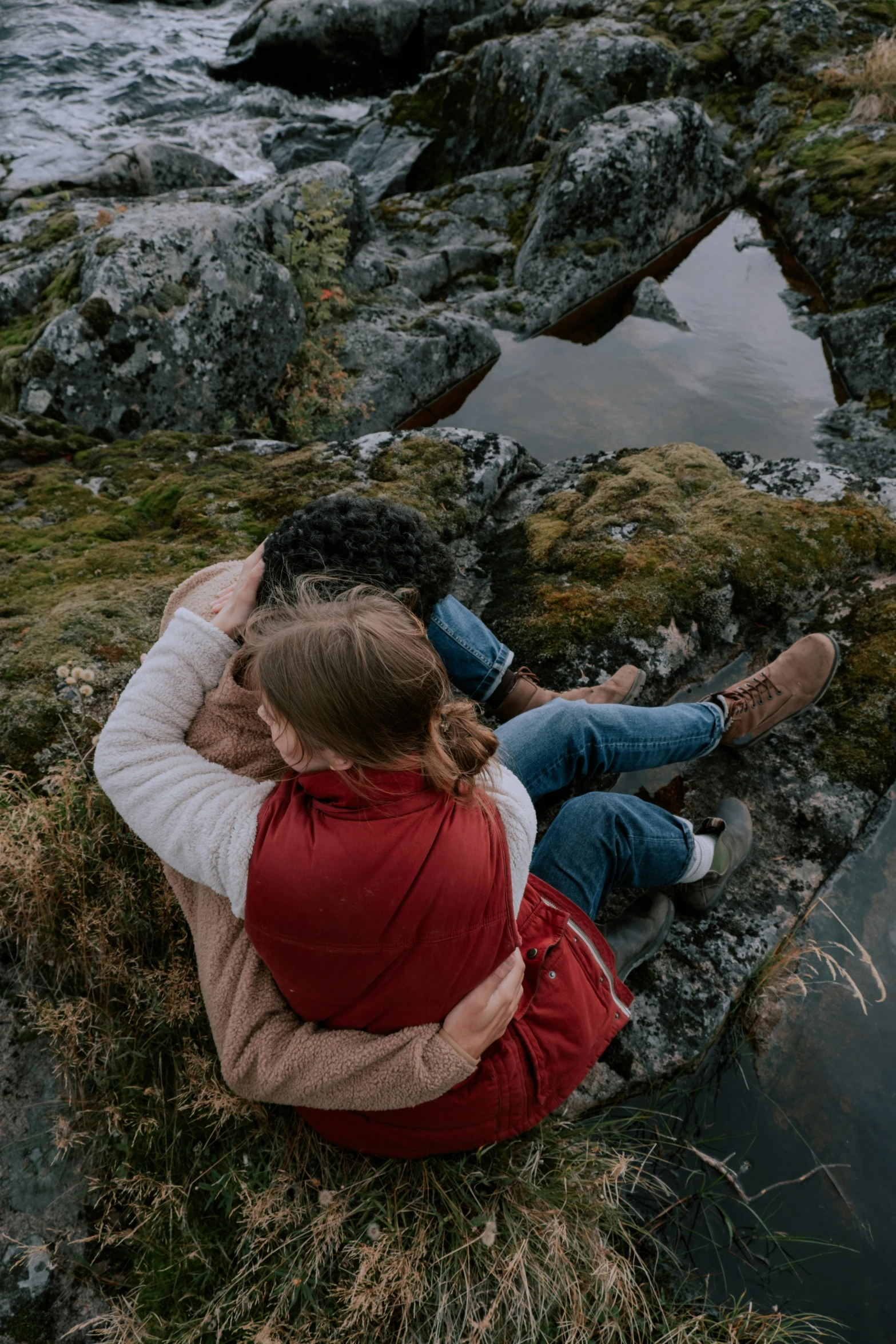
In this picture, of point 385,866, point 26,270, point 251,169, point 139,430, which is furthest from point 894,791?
point 251,169

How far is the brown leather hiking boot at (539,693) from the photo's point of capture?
149 inches

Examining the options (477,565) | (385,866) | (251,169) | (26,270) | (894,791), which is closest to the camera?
(385,866)

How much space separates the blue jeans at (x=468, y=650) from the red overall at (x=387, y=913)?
1.68 metres

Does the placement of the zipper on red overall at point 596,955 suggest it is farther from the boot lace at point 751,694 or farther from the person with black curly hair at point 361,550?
the boot lace at point 751,694

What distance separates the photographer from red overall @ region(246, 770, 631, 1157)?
5.84 feet

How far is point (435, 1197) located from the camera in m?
2.47

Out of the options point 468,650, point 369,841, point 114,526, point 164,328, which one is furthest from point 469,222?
point 369,841

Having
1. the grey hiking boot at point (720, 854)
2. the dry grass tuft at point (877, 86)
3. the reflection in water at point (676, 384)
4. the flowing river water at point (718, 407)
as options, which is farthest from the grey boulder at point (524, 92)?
the grey hiking boot at point (720, 854)

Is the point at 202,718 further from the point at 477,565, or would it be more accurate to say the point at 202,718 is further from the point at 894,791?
the point at 894,791

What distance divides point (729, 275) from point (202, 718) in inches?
338

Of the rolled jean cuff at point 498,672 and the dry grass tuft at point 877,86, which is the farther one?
the dry grass tuft at point 877,86

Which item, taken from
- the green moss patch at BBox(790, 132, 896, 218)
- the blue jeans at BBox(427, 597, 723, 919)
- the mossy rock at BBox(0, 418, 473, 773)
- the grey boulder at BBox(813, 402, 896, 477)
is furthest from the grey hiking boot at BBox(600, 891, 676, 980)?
the green moss patch at BBox(790, 132, 896, 218)

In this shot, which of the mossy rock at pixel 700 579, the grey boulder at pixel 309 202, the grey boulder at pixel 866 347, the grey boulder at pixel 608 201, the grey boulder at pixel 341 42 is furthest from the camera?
the grey boulder at pixel 341 42

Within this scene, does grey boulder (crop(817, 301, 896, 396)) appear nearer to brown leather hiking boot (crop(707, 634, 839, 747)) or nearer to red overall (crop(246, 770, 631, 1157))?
brown leather hiking boot (crop(707, 634, 839, 747))
